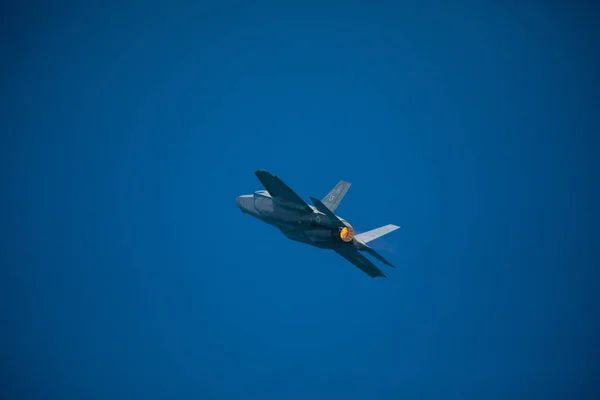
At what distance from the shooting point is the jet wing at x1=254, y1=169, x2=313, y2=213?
17.1 metres

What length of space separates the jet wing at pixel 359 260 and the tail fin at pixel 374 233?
0.64 m

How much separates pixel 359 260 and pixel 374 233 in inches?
54.5

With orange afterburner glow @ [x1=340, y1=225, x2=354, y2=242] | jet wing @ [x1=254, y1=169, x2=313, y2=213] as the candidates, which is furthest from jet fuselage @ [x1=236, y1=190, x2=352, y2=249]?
jet wing @ [x1=254, y1=169, x2=313, y2=213]

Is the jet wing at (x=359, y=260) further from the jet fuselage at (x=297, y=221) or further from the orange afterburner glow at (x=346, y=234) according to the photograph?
the orange afterburner glow at (x=346, y=234)

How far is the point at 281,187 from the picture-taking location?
1744 centimetres

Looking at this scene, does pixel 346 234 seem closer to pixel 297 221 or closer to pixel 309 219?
pixel 309 219

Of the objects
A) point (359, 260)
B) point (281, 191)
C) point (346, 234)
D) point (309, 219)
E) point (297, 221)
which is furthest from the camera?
point (359, 260)

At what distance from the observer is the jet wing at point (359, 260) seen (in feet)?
64.1

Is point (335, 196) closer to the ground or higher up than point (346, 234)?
higher up

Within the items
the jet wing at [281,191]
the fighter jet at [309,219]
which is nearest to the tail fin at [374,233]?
the fighter jet at [309,219]

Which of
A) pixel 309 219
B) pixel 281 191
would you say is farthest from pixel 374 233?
pixel 281 191

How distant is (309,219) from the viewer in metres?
18.2

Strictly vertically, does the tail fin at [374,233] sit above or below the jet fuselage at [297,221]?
above

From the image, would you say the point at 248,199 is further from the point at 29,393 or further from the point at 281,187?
the point at 29,393
